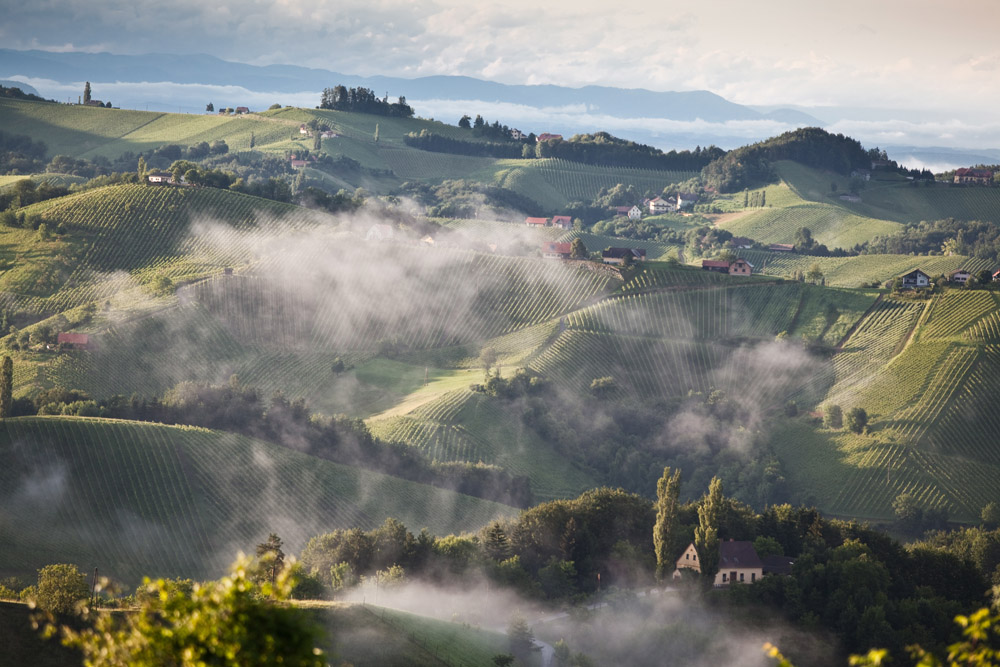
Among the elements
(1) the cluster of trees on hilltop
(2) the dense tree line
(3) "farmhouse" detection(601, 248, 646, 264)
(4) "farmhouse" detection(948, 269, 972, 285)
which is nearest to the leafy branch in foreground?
(1) the cluster of trees on hilltop

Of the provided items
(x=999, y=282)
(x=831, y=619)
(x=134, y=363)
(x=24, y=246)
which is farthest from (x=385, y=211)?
(x=831, y=619)

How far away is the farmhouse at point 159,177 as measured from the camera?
138 metres

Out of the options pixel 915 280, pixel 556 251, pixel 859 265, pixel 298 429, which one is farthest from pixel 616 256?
pixel 298 429

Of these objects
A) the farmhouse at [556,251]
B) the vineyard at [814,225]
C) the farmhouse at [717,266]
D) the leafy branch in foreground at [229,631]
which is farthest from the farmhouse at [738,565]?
the vineyard at [814,225]

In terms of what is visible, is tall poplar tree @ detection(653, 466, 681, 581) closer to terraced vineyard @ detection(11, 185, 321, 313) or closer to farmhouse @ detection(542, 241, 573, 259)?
farmhouse @ detection(542, 241, 573, 259)

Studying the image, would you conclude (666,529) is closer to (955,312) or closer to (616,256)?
(955,312)

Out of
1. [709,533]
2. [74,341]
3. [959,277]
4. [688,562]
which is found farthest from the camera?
[959,277]

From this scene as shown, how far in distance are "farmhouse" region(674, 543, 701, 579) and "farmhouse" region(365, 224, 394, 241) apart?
73804mm

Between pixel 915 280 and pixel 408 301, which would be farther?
pixel 915 280

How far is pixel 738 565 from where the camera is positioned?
65.2m

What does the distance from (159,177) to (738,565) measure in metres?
99.0

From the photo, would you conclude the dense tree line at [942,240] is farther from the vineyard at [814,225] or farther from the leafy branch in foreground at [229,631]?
the leafy branch in foreground at [229,631]

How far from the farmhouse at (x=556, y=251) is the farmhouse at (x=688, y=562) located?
66976 millimetres

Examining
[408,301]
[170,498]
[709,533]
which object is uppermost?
[408,301]
